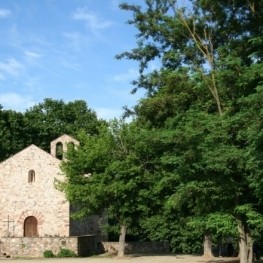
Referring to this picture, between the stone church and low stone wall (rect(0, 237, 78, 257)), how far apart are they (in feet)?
10.1

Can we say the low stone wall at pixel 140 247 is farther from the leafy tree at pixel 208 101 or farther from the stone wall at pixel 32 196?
the leafy tree at pixel 208 101

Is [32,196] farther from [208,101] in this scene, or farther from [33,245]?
[208,101]

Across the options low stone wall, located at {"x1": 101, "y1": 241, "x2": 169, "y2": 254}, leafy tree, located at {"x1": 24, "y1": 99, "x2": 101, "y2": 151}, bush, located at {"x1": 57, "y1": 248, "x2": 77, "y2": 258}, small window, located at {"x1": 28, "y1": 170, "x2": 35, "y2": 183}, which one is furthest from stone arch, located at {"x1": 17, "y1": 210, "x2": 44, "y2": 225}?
leafy tree, located at {"x1": 24, "y1": 99, "x2": 101, "y2": 151}

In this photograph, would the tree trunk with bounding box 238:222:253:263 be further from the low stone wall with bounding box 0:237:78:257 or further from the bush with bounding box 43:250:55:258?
the bush with bounding box 43:250:55:258

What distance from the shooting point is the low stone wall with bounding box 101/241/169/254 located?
3863 centimetres

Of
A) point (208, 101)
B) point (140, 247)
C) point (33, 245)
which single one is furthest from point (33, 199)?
point (208, 101)

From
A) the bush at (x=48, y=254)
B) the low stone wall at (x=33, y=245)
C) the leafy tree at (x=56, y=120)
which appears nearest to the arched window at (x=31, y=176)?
the low stone wall at (x=33, y=245)

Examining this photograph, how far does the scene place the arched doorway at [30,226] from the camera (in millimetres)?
37938

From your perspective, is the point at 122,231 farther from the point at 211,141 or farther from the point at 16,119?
the point at 16,119

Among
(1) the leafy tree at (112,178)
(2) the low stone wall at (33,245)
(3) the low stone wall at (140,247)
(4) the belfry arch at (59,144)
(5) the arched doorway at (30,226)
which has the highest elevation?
(4) the belfry arch at (59,144)

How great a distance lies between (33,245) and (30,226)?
4.26 m

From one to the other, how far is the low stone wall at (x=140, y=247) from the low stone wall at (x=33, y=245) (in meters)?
4.82

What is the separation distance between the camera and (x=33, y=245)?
→ 3403cm

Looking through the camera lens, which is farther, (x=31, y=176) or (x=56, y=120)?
(x=56, y=120)
